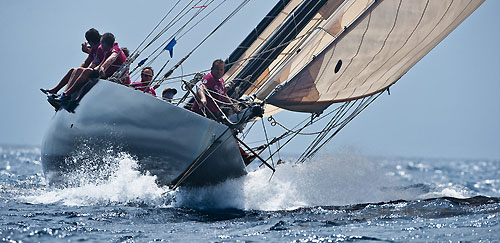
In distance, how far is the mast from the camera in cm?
911

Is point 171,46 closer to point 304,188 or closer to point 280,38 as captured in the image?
point 280,38

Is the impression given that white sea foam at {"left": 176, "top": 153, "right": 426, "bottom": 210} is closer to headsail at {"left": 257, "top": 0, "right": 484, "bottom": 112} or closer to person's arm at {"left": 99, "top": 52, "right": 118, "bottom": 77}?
headsail at {"left": 257, "top": 0, "right": 484, "bottom": 112}

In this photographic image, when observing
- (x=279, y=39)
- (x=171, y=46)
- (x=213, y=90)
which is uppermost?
(x=171, y=46)

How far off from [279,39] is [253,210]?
2.48 metres

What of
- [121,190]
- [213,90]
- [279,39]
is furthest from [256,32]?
[121,190]

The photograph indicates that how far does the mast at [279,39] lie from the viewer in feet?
29.9

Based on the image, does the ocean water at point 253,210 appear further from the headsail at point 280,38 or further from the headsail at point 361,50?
the headsail at point 280,38

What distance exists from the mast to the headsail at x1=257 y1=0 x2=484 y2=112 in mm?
784

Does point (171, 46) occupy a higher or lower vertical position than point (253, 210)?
higher

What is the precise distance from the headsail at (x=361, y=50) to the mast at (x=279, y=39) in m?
0.78

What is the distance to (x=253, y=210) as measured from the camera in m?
7.90

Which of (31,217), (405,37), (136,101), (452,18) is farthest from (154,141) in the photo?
(452,18)

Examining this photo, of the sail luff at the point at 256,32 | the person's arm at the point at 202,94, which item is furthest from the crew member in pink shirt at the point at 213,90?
the sail luff at the point at 256,32

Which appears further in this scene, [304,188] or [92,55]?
[92,55]
